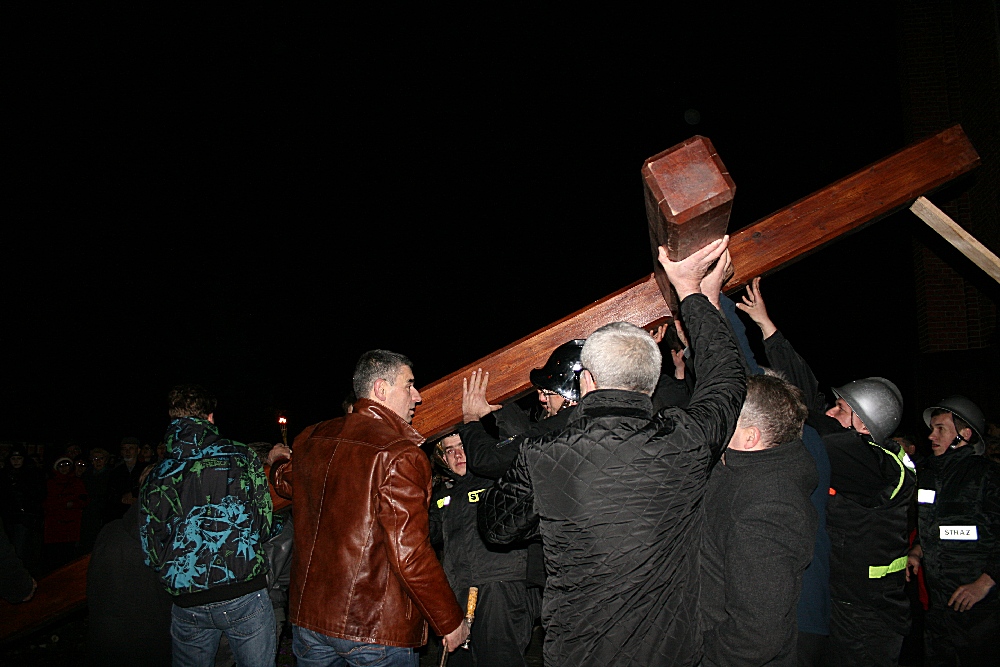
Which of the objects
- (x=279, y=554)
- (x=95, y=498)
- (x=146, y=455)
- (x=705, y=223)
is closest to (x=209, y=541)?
(x=279, y=554)

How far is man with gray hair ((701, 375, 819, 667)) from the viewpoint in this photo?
212cm

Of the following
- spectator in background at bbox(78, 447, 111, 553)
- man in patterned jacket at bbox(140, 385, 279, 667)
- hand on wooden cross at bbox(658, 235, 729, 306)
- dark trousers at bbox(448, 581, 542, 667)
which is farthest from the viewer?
spectator in background at bbox(78, 447, 111, 553)

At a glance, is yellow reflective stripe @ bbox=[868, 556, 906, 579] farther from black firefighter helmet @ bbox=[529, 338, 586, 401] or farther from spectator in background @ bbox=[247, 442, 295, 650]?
spectator in background @ bbox=[247, 442, 295, 650]

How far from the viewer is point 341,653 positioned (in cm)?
303

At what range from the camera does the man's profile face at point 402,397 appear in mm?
3240

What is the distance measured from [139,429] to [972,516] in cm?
1970

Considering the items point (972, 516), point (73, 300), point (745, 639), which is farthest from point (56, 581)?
point (73, 300)

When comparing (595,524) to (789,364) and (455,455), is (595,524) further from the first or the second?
(455,455)

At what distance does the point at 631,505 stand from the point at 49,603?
342 centimetres

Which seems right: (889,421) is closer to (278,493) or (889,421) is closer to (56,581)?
(278,493)

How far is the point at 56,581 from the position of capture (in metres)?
3.60

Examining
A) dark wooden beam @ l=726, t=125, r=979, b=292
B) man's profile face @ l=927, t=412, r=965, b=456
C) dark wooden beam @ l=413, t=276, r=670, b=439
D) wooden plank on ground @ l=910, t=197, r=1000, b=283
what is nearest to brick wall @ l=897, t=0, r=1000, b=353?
man's profile face @ l=927, t=412, r=965, b=456

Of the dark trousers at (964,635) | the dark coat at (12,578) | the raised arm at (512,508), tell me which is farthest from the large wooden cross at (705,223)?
the dark trousers at (964,635)

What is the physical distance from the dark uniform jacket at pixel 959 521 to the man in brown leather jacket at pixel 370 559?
3609 mm
